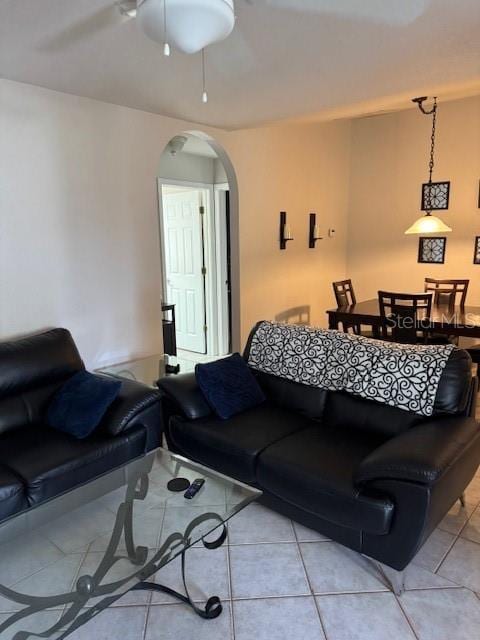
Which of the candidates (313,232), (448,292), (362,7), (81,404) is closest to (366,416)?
(81,404)

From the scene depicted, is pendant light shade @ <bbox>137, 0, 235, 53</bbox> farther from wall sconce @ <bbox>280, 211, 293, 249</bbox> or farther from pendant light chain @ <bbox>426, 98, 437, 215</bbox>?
pendant light chain @ <bbox>426, 98, 437, 215</bbox>

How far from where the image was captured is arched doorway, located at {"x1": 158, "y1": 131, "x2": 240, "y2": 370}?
16.7ft

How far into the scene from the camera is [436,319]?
4090 millimetres

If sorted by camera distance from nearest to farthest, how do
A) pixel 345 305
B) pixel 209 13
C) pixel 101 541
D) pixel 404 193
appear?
pixel 209 13, pixel 101 541, pixel 345 305, pixel 404 193

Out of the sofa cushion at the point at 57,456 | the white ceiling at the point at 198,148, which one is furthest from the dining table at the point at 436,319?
the sofa cushion at the point at 57,456

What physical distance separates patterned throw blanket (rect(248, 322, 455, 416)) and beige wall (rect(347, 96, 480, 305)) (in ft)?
11.1

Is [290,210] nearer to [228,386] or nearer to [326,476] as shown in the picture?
[228,386]

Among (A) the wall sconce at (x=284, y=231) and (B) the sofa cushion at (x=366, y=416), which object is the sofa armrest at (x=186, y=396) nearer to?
(B) the sofa cushion at (x=366, y=416)

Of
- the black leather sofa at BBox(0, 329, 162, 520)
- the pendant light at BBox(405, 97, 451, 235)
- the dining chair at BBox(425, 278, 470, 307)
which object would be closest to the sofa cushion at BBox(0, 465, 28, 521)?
the black leather sofa at BBox(0, 329, 162, 520)

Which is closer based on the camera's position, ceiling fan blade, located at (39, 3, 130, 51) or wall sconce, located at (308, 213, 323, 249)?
ceiling fan blade, located at (39, 3, 130, 51)

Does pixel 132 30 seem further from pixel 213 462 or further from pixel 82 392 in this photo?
pixel 213 462

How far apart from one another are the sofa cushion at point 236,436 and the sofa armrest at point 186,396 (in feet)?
0.18

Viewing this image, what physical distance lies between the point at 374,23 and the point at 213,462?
229 centimetres

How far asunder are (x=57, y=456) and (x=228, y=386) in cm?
104
